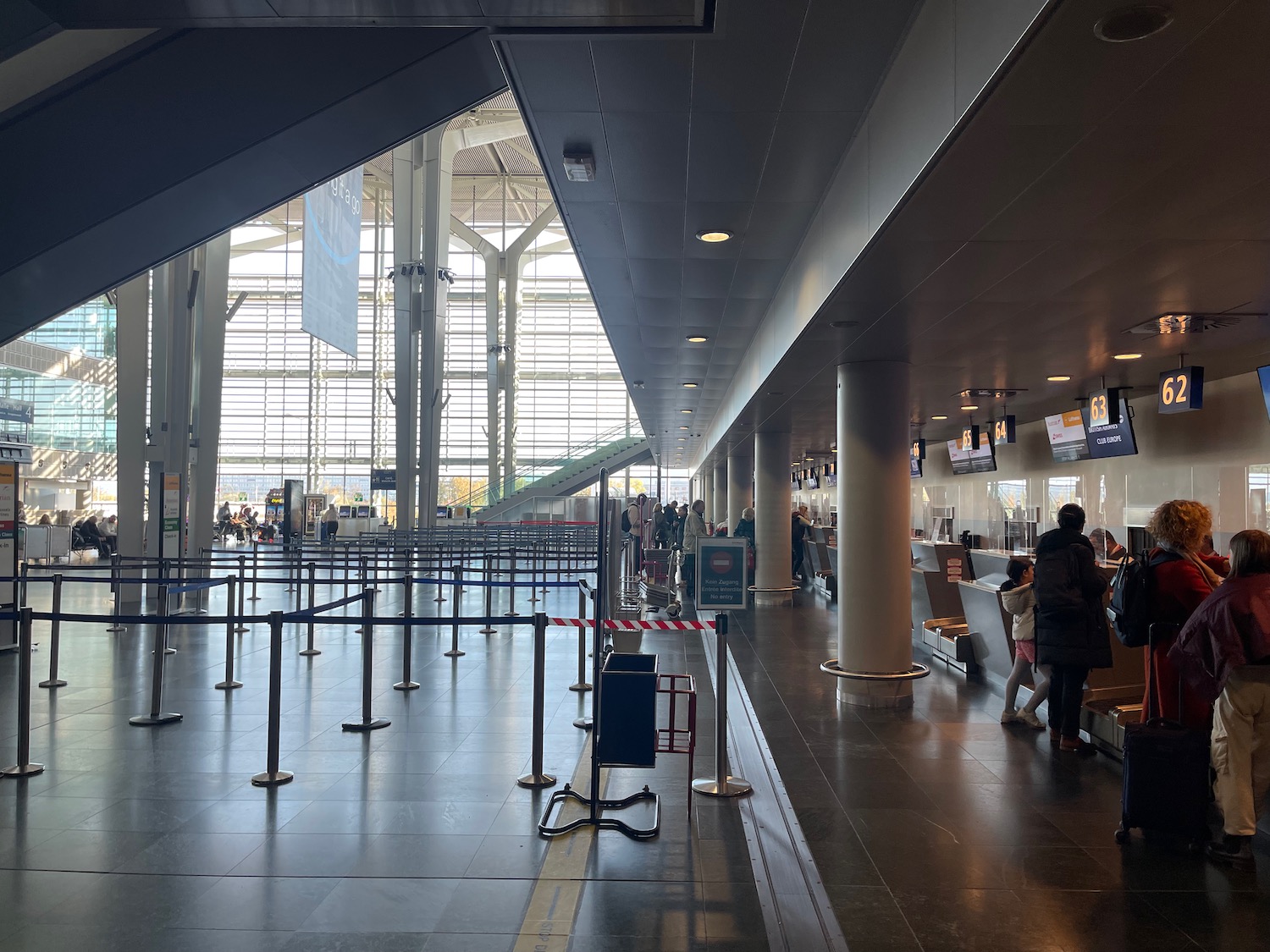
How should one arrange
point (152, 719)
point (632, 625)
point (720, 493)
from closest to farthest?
point (632, 625) → point (152, 719) → point (720, 493)

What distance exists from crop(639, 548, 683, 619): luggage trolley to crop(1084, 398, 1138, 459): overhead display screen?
704cm

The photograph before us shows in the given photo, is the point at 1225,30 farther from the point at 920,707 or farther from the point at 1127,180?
the point at 920,707

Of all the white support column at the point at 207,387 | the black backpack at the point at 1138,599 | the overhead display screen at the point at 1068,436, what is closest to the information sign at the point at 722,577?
the black backpack at the point at 1138,599

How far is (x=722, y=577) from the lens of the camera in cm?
814

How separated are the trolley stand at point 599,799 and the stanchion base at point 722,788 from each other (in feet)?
1.10

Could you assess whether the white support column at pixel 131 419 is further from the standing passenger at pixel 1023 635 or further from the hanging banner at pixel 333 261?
the standing passenger at pixel 1023 635

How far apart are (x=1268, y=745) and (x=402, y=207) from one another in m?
26.4

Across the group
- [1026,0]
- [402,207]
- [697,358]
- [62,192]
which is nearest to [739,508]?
[697,358]

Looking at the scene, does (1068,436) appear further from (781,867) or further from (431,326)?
(431,326)

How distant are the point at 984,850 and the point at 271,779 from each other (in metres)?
4.43

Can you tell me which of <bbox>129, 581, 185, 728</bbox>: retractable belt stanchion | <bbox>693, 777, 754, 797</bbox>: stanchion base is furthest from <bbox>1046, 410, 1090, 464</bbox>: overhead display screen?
<bbox>129, 581, 185, 728</bbox>: retractable belt stanchion

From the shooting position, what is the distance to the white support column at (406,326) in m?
26.8

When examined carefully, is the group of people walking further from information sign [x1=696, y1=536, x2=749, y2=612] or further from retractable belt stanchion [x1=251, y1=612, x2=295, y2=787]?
retractable belt stanchion [x1=251, y1=612, x2=295, y2=787]

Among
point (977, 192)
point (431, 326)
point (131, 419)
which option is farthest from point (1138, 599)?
point (431, 326)
